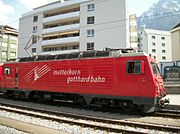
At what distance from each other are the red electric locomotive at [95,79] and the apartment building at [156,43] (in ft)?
210

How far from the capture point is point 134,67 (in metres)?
11.8

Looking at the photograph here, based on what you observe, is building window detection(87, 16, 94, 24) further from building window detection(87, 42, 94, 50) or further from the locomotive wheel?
the locomotive wheel

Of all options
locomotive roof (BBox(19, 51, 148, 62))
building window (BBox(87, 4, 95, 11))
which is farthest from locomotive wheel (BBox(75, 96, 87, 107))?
building window (BBox(87, 4, 95, 11))

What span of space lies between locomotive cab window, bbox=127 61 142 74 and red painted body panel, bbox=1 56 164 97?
0.58ft

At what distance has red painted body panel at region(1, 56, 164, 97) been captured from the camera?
11.6 m

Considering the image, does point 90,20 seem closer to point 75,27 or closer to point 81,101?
point 75,27

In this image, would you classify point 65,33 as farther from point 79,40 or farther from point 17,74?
point 17,74

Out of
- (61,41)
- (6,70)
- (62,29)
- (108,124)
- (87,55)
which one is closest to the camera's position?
(108,124)

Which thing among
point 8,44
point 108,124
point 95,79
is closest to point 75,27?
point 8,44

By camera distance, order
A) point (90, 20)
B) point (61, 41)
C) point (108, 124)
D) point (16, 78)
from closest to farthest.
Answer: point (108, 124)
point (16, 78)
point (90, 20)
point (61, 41)

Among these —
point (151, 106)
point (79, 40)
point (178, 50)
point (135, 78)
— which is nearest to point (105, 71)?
point (135, 78)

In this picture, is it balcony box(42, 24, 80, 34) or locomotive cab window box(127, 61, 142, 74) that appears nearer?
locomotive cab window box(127, 61, 142, 74)

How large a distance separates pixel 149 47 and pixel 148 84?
2678 inches

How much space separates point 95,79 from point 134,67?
2453mm
